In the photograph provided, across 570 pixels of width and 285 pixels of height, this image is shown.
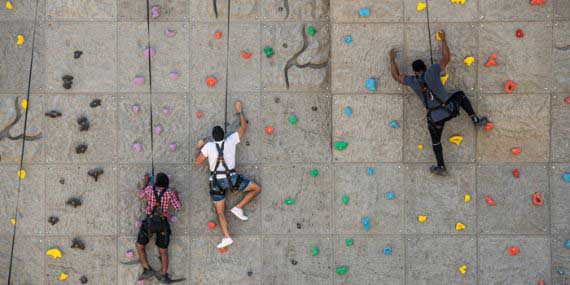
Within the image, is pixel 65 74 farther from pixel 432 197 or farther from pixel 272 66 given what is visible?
pixel 432 197

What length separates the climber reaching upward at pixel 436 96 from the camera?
8.05 m

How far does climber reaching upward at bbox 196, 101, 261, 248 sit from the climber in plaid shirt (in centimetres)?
53

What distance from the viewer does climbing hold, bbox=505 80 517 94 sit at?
28.1 feet

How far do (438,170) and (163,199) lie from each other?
11.9 feet

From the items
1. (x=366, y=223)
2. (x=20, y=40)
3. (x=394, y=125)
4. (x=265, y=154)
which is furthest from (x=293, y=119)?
(x=20, y=40)

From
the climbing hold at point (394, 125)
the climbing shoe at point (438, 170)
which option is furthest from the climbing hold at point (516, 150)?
the climbing hold at point (394, 125)

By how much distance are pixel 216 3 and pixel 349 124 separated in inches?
95.2

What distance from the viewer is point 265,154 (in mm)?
8773

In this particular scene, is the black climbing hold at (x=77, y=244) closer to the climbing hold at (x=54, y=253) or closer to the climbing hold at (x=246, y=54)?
the climbing hold at (x=54, y=253)

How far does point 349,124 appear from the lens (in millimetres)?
8641

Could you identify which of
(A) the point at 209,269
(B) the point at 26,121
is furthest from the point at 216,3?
(A) the point at 209,269

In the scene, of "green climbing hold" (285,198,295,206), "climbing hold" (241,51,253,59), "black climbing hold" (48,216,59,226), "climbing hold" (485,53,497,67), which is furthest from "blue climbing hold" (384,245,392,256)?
"black climbing hold" (48,216,59,226)

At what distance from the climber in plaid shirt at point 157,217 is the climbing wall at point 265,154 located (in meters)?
0.20

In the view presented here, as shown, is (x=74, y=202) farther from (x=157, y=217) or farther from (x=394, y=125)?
(x=394, y=125)
